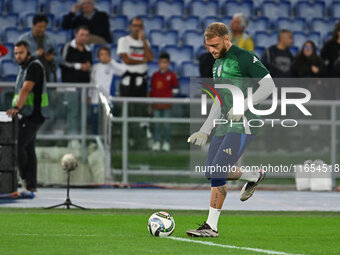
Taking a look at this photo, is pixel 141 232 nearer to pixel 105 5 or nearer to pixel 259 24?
pixel 105 5

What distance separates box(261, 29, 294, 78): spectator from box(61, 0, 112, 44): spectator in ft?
11.4

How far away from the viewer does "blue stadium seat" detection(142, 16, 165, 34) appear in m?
22.3

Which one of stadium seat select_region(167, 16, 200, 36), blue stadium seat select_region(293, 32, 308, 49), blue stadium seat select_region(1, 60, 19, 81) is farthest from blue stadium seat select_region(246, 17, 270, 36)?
blue stadium seat select_region(1, 60, 19, 81)

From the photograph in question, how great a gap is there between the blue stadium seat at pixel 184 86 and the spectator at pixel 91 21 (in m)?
1.90

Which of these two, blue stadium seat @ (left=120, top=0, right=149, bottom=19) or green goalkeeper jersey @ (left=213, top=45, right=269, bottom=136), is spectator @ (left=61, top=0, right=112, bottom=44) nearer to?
blue stadium seat @ (left=120, top=0, right=149, bottom=19)

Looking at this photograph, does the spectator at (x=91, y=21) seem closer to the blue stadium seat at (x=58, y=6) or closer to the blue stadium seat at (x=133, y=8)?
the blue stadium seat at (x=58, y=6)

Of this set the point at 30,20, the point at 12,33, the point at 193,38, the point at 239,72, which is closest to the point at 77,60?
the point at 12,33

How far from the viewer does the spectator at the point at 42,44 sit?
16.8m

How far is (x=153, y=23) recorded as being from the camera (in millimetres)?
22406

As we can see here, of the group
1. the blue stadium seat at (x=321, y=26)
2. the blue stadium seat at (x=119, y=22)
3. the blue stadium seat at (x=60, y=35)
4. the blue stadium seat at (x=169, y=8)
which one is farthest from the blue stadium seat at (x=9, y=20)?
the blue stadium seat at (x=321, y=26)

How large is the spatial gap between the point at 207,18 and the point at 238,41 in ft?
17.9

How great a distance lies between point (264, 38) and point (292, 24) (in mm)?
1203

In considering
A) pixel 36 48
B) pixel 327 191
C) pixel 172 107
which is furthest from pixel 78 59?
pixel 327 191

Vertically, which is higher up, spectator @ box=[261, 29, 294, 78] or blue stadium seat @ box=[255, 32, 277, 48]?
blue stadium seat @ box=[255, 32, 277, 48]
